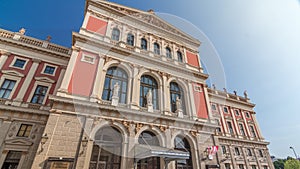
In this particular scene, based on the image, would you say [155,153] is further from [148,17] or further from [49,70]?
[148,17]

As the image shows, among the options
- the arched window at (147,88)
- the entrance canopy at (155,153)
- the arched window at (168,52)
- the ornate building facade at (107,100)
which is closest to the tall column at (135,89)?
the ornate building facade at (107,100)

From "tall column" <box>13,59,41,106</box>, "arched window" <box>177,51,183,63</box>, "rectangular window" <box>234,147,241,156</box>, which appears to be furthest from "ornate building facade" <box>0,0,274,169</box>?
"rectangular window" <box>234,147,241,156</box>

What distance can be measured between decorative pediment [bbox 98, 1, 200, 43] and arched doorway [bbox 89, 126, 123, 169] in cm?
1317

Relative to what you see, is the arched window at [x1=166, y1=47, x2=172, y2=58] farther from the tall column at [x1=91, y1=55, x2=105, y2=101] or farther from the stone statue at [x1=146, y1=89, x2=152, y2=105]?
the tall column at [x1=91, y1=55, x2=105, y2=101]

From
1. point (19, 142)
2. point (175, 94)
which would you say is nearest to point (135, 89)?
point (175, 94)

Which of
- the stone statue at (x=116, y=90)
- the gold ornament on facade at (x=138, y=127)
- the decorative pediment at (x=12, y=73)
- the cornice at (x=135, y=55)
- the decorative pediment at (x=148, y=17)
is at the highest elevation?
the decorative pediment at (x=148, y=17)

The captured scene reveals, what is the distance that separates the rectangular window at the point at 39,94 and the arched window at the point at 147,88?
344 inches

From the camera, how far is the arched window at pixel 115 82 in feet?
39.2

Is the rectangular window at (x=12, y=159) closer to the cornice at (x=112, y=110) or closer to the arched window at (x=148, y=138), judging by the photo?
the cornice at (x=112, y=110)

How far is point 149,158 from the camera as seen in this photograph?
11047 millimetres

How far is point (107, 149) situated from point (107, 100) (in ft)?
11.6

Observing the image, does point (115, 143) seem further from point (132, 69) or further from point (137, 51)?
point (137, 51)

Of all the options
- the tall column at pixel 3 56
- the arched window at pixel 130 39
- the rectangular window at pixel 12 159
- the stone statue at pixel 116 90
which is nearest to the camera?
the rectangular window at pixel 12 159

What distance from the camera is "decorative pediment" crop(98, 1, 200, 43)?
17.0 m
